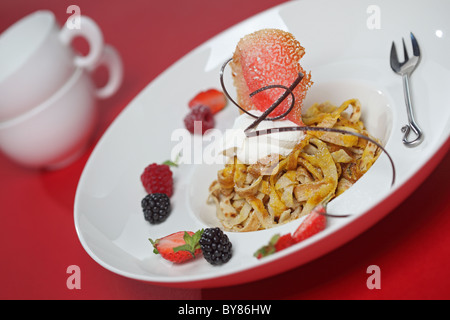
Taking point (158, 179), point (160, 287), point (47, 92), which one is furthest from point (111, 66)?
point (160, 287)

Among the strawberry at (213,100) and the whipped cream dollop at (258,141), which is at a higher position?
the strawberry at (213,100)

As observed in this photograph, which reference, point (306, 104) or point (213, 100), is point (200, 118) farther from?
point (306, 104)

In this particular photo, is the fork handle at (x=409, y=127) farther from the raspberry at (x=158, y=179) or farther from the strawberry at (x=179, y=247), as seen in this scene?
the raspberry at (x=158, y=179)

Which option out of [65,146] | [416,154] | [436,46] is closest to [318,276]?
[416,154]

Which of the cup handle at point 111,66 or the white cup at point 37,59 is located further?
the cup handle at point 111,66

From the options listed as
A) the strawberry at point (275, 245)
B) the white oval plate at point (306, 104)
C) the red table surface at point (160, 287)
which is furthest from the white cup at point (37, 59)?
the strawberry at point (275, 245)

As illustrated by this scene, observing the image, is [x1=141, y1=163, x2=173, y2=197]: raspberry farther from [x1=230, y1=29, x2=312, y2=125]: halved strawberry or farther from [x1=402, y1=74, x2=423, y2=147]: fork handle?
[x1=402, y1=74, x2=423, y2=147]: fork handle

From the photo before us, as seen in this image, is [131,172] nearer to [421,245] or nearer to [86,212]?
[86,212]

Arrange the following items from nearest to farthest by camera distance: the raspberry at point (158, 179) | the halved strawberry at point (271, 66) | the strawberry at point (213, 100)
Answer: the halved strawberry at point (271, 66)
the raspberry at point (158, 179)
the strawberry at point (213, 100)
